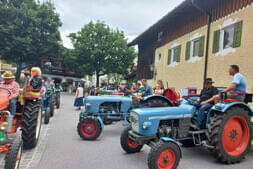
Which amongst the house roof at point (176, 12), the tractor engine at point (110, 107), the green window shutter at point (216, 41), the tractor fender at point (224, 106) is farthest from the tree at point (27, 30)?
the tractor fender at point (224, 106)

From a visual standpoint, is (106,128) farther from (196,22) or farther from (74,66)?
(74,66)

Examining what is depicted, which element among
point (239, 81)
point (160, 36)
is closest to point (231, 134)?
point (239, 81)

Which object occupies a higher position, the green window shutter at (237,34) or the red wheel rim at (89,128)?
the green window shutter at (237,34)

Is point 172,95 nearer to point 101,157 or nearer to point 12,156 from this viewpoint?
point 101,157

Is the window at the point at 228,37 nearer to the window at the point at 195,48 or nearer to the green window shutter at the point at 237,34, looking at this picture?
the green window shutter at the point at 237,34

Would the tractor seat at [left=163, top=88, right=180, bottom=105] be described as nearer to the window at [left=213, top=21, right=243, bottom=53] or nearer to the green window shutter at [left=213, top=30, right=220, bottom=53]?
the window at [left=213, top=21, right=243, bottom=53]

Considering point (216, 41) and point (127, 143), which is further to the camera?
point (216, 41)

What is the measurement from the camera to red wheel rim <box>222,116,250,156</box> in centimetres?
409

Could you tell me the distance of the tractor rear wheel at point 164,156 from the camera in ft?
10.9

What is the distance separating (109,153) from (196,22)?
8.33 m

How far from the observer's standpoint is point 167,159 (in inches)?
135

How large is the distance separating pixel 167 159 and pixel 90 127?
2.73 m

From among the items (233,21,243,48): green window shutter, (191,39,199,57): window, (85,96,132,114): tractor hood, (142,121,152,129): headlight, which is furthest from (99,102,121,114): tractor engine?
(191,39,199,57): window

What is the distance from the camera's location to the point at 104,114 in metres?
6.36
